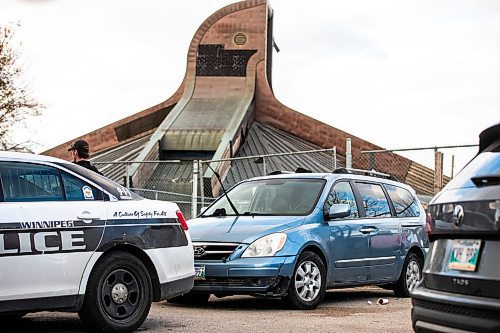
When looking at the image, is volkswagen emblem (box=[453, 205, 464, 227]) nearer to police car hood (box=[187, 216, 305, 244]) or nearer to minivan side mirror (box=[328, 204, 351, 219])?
police car hood (box=[187, 216, 305, 244])

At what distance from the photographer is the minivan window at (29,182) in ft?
24.7

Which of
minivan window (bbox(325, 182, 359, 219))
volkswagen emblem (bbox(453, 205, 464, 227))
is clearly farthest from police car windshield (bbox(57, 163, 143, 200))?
volkswagen emblem (bbox(453, 205, 464, 227))

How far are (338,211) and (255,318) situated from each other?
1.98 metres

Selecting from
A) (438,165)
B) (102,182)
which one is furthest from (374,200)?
(102,182)

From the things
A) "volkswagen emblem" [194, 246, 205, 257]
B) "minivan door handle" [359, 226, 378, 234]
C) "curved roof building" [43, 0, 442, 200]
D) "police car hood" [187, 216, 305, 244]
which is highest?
"curved roof building" [43, 0, 442, 200]

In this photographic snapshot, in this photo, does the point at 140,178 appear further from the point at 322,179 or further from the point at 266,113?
the point at 322,179

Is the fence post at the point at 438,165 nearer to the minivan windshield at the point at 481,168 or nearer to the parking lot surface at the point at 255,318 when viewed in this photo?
the parking lot surface at the point at 255,318

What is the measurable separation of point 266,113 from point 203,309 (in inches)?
1381

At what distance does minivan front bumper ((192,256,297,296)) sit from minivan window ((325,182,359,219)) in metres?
1.36

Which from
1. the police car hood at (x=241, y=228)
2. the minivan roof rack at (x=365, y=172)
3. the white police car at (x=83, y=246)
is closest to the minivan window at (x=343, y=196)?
the minivan roof rack at (x=365, y=172)

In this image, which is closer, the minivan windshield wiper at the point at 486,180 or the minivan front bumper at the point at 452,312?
the minivan front bumper at the point at 452,312

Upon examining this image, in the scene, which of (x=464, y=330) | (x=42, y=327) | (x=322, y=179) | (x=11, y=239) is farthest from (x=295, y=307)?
(x=464, y=330)

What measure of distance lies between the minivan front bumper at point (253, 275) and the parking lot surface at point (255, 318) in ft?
0.87

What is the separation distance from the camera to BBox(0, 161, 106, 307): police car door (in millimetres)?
7234
